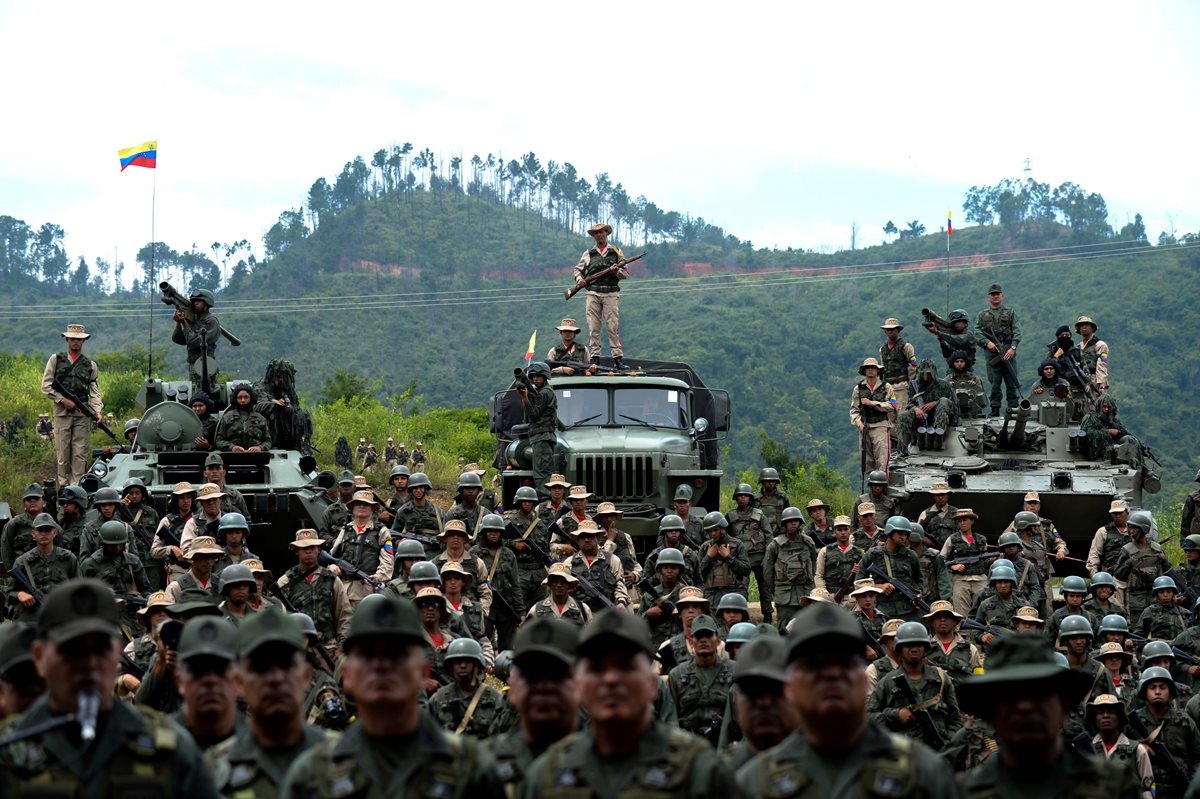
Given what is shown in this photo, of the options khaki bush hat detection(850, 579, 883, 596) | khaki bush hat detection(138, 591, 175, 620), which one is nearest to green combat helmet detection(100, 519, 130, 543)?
khaki bush hat detection(138, 591, 175, 620)

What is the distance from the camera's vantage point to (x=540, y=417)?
1831 centimetres

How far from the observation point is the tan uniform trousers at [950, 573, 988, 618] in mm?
16594

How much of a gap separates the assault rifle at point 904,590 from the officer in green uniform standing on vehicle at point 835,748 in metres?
9.65

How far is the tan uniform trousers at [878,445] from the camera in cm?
2134

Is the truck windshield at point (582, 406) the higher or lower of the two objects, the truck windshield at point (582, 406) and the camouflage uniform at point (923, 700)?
the higher

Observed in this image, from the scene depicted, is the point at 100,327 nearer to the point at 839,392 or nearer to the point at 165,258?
the point at 165,258

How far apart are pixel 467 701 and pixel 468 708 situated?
8cm

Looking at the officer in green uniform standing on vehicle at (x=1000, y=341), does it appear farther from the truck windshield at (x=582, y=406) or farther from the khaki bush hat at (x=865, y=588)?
the khaki bush hat at (x=865, y=588)

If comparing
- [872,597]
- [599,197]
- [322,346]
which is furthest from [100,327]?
[872,597]

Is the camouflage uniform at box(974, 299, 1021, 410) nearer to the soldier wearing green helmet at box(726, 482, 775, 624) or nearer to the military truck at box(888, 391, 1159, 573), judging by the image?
the military truck at box(888, 391, 1159, 573)

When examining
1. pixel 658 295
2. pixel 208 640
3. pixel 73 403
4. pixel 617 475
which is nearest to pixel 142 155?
pixel 73 403

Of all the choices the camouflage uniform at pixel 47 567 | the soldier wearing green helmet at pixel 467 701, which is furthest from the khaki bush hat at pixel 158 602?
the camouflage uniform at pixel 47 567

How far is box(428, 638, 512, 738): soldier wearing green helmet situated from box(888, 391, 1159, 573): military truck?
8655 mm

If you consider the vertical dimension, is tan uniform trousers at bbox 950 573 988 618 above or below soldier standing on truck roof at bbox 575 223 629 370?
below
